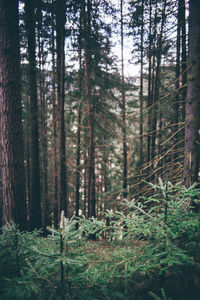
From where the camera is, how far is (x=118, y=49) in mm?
12727

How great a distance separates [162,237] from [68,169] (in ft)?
34.7

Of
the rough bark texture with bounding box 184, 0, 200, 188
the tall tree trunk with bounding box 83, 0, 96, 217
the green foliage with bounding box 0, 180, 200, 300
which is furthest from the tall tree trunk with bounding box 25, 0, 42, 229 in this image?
the green foliage with bounding box 0, 180, 200, 300

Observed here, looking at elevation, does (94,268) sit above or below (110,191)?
above

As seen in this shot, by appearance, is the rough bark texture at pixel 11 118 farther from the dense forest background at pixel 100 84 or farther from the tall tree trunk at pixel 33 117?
the tall tree trunk at pixel 33 117

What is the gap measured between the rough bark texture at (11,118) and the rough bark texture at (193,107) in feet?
14.8

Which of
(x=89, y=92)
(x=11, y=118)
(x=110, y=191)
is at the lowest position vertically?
(x=110, y=191)

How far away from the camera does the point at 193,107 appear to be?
11.9 ft

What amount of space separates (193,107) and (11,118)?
15.7 feet

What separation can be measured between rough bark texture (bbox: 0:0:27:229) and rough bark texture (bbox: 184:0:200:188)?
4513mm

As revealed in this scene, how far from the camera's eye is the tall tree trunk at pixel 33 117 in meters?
7.97

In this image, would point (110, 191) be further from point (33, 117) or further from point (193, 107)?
point (33, 117)

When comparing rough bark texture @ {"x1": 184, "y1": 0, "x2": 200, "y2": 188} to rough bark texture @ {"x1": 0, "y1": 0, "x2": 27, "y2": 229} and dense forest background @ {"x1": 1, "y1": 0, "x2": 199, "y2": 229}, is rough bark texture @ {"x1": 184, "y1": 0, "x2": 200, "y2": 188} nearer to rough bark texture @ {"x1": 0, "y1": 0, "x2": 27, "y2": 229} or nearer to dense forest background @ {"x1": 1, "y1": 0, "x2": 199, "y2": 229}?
dense forest background @ {"x1": 1, "y1": 0, "x2": 199, "y2": 229}

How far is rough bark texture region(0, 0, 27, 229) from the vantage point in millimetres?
4445

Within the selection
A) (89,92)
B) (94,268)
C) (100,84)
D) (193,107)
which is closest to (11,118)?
(94,268)
